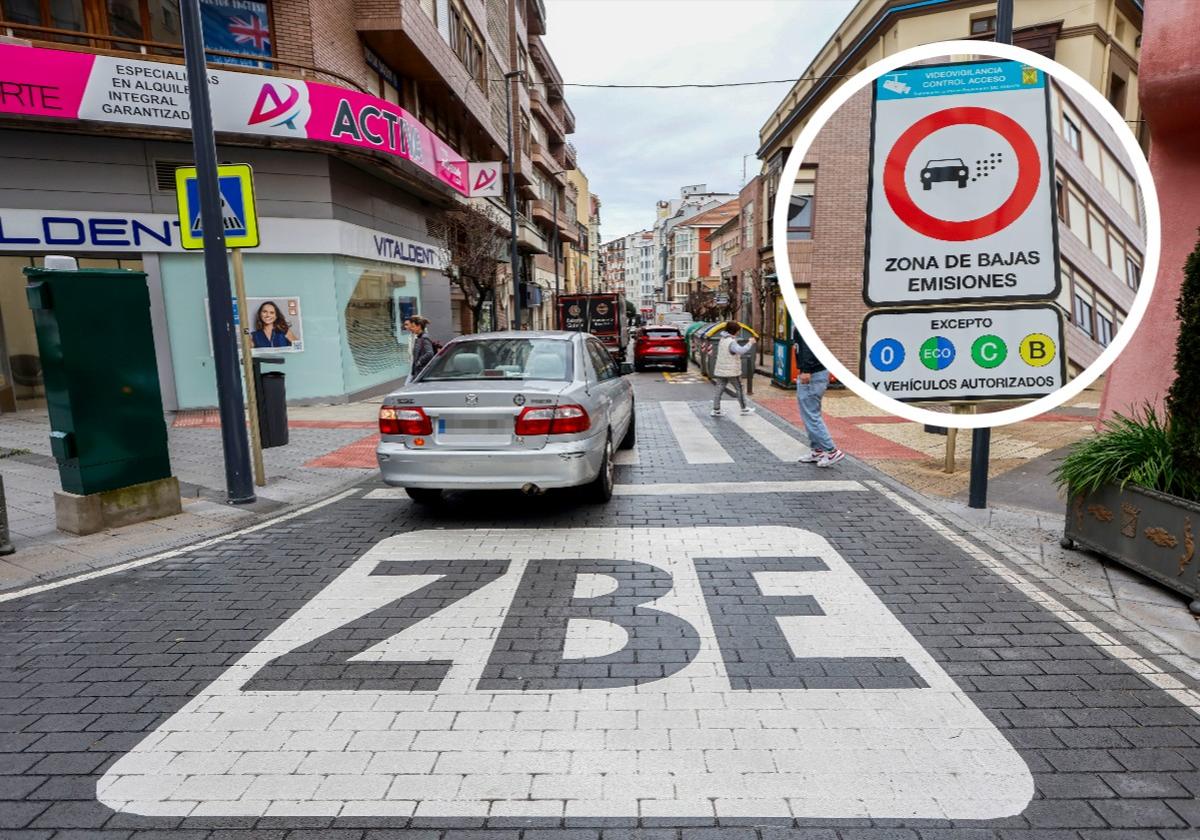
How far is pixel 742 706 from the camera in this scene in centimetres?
324

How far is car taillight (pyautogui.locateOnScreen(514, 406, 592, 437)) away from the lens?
5.91m

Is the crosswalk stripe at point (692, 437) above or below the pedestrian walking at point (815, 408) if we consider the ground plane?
below

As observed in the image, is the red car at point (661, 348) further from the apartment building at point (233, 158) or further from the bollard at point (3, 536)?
the bollard at point (3, 536)

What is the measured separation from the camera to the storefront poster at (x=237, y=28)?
548 inches

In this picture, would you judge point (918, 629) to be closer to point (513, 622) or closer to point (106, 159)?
point (513, 622)

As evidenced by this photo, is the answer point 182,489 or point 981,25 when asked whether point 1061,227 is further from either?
point 981,25

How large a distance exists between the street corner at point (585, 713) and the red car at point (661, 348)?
1968 cm

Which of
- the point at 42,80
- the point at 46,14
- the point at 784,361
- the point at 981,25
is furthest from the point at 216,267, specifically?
the point at 981,25

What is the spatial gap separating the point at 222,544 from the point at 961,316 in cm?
552

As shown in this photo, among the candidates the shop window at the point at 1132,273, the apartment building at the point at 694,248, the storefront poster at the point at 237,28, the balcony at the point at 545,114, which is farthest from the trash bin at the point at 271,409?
the apartment building at the point at 694,248

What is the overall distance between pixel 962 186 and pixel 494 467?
13.1ft

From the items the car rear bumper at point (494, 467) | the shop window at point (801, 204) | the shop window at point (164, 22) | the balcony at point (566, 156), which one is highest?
the balcony at point (566, 156)

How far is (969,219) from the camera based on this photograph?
120 inches

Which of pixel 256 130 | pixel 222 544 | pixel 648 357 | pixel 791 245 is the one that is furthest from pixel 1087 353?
pixel 648 357
